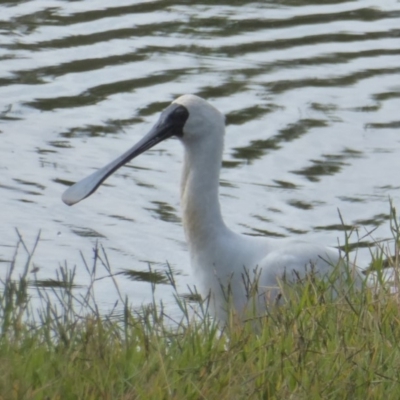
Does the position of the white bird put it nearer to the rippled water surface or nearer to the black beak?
the black beak

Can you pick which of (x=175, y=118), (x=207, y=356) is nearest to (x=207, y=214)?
(x=175, y=118)

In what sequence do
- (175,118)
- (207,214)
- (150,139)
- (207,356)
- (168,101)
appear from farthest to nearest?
(168,101) < (150,139) < (175,118) < (207,214) < (207,356)

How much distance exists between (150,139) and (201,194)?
0.43 m

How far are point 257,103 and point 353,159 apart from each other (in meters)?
1.15

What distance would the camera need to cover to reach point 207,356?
377cm

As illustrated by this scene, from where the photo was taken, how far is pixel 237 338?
3924 mm

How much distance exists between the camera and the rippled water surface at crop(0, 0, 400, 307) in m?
8.30

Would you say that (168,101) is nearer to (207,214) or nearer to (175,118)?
(175,118)

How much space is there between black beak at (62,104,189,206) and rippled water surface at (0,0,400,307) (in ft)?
2.90

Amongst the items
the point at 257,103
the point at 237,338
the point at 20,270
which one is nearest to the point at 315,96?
the point at 257,103

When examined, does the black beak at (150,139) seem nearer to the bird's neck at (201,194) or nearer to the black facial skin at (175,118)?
the black facial skin at (175,118)

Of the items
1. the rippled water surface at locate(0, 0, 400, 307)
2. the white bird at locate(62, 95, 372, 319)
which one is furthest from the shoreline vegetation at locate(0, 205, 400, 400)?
the rippled water surface at locate(0, 0, 400, 307)

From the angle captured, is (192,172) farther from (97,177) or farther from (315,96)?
(315,96)

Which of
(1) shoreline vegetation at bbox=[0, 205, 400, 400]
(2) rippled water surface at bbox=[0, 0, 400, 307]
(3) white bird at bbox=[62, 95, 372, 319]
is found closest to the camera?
(1) shoreline vegetation at bbox=[0, 205, 400, 400]
